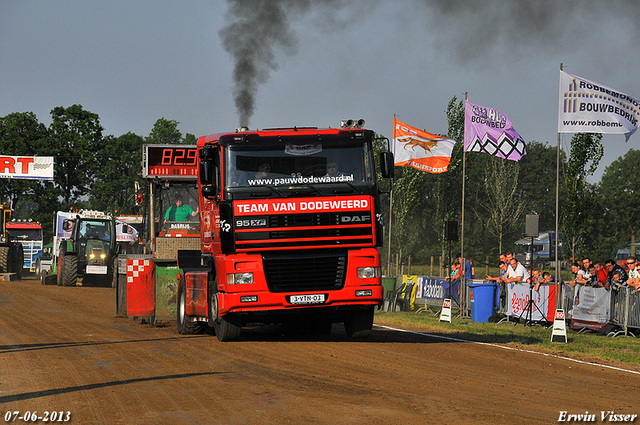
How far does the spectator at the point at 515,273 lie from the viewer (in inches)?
783

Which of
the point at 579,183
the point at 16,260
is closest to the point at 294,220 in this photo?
the point at 579,183

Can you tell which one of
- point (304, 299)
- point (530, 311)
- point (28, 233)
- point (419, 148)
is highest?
point (419, 148)

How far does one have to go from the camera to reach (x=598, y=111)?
19875 millimetres

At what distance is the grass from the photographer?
12.7 metres

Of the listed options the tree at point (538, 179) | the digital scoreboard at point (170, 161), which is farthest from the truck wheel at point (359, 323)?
the tree at point (538, 179)

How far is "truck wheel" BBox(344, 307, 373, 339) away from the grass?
250cm

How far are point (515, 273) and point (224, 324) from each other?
32.0 feet

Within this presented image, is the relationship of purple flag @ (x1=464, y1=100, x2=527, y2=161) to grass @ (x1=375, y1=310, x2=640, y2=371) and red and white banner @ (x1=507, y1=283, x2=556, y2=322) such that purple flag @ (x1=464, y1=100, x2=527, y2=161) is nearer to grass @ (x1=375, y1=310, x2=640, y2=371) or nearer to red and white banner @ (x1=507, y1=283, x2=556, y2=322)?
red and white banner @ (x1=507, y1=283, x2=556, y2=322)

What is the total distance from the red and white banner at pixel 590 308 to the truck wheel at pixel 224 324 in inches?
334

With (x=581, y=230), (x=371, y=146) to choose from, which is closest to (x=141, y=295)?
(x=371, y=146)

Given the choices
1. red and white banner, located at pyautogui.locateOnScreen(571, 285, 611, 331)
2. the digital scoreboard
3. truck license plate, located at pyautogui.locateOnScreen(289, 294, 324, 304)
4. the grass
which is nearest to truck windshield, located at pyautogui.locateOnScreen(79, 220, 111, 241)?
the digital scoreboard

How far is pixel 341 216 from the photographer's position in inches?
480

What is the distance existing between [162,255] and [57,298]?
1010 centimetres

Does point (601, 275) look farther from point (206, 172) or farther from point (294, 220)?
point (206, 172)
